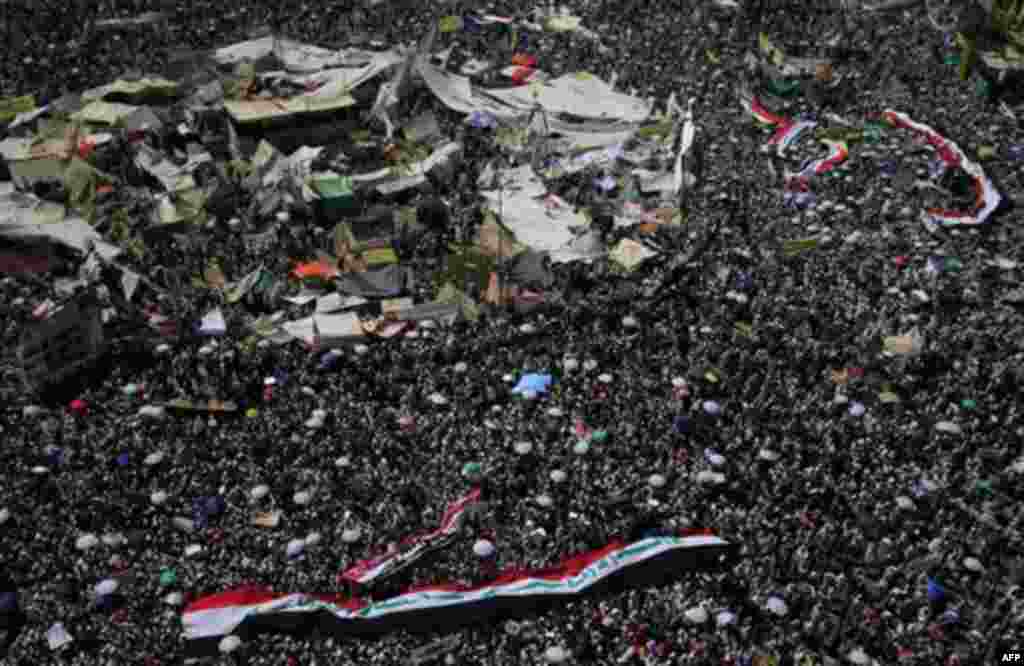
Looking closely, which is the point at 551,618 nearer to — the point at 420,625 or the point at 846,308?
the point at 420,625

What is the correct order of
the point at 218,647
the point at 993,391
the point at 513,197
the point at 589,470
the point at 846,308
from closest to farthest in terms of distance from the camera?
the point at 218,647
the point at 589,470
the point at 993,391
the point at 846,308
the point at 513,197

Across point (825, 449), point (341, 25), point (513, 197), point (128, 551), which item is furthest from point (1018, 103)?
point (128, 551)

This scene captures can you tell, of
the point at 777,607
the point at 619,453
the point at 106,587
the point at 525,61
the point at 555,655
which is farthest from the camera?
the point at 525,61

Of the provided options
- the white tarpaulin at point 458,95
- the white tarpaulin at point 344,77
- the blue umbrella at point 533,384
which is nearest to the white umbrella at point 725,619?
the blue umbrella at point 533,384

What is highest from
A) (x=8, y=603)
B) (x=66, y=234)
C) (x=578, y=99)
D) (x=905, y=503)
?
(x=578, y=99)

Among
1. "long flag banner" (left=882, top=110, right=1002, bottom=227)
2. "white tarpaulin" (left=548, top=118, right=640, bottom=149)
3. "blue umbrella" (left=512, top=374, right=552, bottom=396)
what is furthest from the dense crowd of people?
"white tarpaulin" (left=548, top=118, right=640, bottom=149)

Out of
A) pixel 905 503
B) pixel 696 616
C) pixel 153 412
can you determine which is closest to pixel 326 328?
pixel 153 412

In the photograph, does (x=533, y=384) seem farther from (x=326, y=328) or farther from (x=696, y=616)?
(x=696, y=616)
